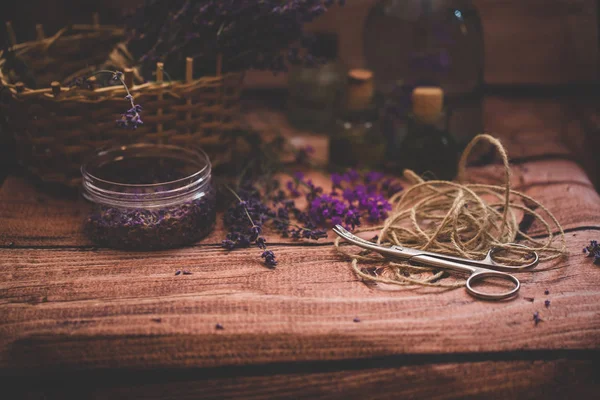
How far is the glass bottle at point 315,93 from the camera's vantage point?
1.52 m

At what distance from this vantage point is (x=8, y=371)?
809 mm

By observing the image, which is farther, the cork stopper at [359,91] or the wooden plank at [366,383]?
the cork stopper at [359,91]

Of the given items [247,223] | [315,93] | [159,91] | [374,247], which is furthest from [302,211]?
[315,93]

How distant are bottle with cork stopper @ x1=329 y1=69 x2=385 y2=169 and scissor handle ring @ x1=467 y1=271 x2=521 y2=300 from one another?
0.47 m

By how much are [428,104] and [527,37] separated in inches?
24.0

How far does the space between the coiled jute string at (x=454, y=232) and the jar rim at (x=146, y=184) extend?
0.26 m

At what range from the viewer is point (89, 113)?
1.05 metres

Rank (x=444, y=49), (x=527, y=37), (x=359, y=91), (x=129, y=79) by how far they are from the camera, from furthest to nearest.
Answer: (x=527, y=37)
(x=444, y=49)
(x=359, y=91)
(x=129, y=79)

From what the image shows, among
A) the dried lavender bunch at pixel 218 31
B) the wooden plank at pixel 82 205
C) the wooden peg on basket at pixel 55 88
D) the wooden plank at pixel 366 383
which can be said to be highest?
the dried lavender bunch at pixel 218 31

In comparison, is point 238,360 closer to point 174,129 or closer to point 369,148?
point 174,129

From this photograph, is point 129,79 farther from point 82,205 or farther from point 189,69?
point 82,205

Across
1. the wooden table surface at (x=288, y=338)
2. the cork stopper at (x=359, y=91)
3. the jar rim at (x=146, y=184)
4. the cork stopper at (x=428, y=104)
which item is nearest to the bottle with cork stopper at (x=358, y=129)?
the cork stopper at (x=359, y=91)

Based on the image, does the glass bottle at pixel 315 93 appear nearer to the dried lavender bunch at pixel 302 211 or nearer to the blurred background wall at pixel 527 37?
the blurred background wall at pixel 527 37

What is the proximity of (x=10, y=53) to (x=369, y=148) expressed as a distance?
727mm
